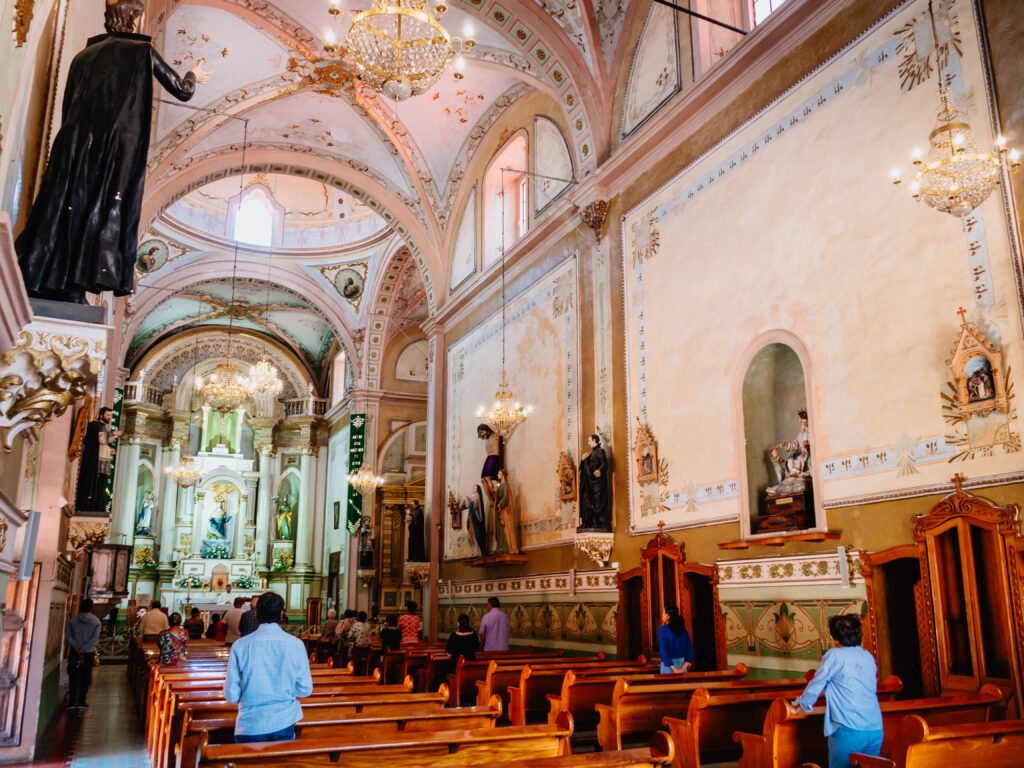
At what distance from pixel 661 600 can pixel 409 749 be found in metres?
5.80

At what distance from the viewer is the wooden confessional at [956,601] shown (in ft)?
18.8

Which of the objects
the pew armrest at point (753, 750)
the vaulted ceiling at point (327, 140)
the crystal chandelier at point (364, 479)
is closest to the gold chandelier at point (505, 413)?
the vaulted ceiling at point (327, 140)

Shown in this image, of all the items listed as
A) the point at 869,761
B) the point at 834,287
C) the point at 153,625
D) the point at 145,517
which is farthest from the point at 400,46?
the point at 145,517

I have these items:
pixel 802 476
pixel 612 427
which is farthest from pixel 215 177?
pixel 802 476

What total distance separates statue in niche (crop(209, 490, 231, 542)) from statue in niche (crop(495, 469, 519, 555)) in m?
16.6

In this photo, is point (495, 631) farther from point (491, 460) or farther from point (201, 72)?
point (201, 72)

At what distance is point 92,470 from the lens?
1117 cm

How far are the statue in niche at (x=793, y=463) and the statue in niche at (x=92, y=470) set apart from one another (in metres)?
8.33


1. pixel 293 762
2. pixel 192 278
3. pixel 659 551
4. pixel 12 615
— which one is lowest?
pixel 293 762

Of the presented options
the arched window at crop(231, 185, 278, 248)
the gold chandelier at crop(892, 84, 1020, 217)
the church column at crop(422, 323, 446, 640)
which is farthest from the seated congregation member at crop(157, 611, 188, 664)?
the arched window at crop(231, 185, 278, 248)

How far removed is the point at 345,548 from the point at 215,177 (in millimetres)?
10224

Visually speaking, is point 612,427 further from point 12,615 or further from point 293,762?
point 293,762

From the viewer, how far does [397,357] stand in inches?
886

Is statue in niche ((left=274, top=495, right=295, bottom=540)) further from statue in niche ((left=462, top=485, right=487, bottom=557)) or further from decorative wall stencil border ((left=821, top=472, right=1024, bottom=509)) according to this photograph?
decorative wall stencil border ((left=821, top=472, right=1024, bottom=509))
